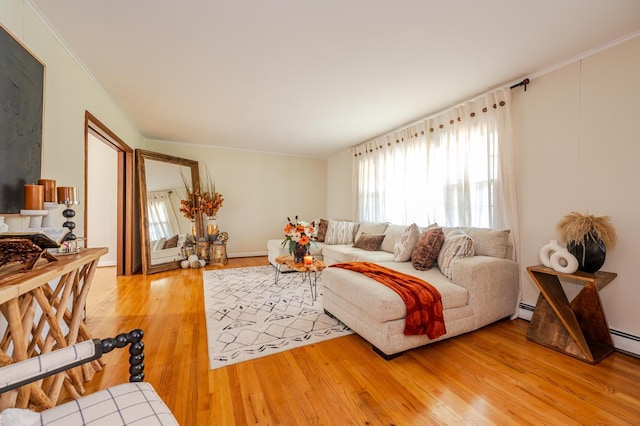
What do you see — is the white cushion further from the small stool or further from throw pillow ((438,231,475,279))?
the small stool

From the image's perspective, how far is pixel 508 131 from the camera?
2795 millimetres

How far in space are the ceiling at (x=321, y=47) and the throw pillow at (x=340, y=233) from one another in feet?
7.01

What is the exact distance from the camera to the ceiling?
1762 mm

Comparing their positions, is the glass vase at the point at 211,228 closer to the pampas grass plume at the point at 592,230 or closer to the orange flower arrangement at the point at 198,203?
the orange flower arrangement at the point at 198,203

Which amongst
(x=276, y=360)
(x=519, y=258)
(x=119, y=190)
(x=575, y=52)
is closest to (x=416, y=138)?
(x=575, y=52)

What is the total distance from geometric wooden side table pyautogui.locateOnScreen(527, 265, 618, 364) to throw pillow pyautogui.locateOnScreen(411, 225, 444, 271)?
0.81m

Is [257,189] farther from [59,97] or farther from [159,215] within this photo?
[59,97]

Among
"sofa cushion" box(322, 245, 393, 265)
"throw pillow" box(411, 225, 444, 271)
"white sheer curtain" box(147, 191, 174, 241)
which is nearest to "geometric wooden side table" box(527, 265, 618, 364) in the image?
"throw pillow" box(411, 225, 444, 271)

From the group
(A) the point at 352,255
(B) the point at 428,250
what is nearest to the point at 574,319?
(B) the point at 428,250

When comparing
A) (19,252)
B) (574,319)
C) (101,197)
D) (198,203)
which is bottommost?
(574,319)

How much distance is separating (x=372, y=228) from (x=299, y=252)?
1.67 meters

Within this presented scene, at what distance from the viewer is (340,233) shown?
487 cm

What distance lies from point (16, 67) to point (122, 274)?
363 cm

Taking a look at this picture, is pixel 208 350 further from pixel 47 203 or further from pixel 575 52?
pixel 575 52
